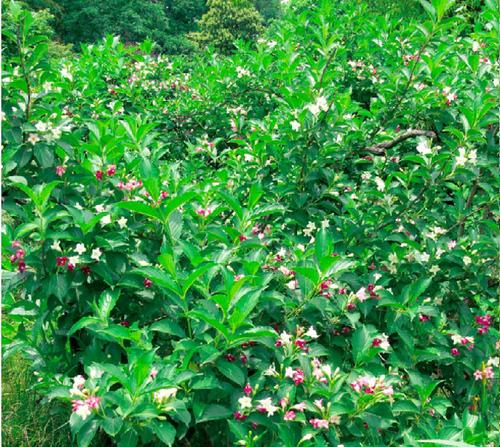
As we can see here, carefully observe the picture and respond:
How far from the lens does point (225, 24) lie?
26406mm

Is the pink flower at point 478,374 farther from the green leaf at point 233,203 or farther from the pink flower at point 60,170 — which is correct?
the pink flower at point 60,170

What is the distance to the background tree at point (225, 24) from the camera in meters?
25.9

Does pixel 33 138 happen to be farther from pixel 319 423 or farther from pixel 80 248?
pixel 319 423

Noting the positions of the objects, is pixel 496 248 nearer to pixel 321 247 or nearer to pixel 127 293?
pixel 321 247

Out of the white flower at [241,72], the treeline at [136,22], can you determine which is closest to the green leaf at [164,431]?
the white flower at [241,72]

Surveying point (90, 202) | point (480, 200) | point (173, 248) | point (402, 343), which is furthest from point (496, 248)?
point (90, 202)

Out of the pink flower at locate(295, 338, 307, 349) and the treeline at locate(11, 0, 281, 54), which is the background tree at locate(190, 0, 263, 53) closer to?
the treeline at locate(11, 0, 281, 54)

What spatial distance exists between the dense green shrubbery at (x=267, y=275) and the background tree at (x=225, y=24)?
24339 mm

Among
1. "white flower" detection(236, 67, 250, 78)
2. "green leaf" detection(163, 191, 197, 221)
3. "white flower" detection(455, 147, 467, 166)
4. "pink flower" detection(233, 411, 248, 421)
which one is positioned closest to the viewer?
"pink flower" detection(233, 411, 248, 421)

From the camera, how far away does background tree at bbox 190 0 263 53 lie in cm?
2591

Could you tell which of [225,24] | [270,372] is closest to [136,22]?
[225,24]

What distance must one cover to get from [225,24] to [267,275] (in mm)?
26243

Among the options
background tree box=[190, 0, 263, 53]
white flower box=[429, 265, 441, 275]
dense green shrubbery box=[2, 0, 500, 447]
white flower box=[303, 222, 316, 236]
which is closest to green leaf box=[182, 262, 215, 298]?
dense green shrubbery box=[2, 0, 500, 447]

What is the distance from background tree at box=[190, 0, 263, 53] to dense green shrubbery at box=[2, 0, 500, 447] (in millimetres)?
24339
